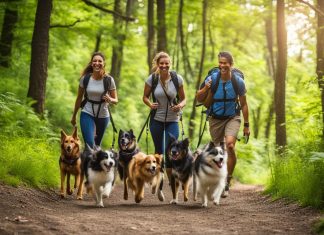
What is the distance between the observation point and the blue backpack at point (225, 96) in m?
8.98

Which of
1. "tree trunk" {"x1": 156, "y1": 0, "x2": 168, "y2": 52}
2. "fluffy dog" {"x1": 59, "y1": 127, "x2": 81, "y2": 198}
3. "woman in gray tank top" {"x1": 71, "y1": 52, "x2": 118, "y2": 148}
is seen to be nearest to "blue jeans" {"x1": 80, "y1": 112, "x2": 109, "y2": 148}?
"woman in gray tank top" {"x1": 71, "y1": 52, "x2": 118, "y2": 148}

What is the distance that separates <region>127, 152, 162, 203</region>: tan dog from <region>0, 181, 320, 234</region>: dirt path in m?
0.34

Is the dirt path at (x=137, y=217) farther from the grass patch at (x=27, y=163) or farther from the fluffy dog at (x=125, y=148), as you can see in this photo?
the fluffy dog at (x=125, y=148)

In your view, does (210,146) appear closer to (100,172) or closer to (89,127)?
(100,172)

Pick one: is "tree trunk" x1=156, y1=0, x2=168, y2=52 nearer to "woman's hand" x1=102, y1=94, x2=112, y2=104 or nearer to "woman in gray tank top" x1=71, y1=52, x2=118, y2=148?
"woman in gray tank top" x1=71, y1=52, x2=118, y2=148

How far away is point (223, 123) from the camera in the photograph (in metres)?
9.33

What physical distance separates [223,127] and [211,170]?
1251 mm

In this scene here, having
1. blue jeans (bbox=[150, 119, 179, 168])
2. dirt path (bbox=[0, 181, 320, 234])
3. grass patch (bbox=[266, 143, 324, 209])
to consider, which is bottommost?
dirt path (bbox=[0, 181, 320, 234])

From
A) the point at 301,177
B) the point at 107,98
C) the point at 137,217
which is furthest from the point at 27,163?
the point at 301,177

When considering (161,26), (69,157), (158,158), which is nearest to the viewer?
(158,158)

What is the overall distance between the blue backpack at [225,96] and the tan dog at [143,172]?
1364mm

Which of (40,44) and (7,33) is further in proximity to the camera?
(7,33)

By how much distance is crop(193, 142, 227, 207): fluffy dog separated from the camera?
8312 millimetres

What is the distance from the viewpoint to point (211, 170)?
8.38m
